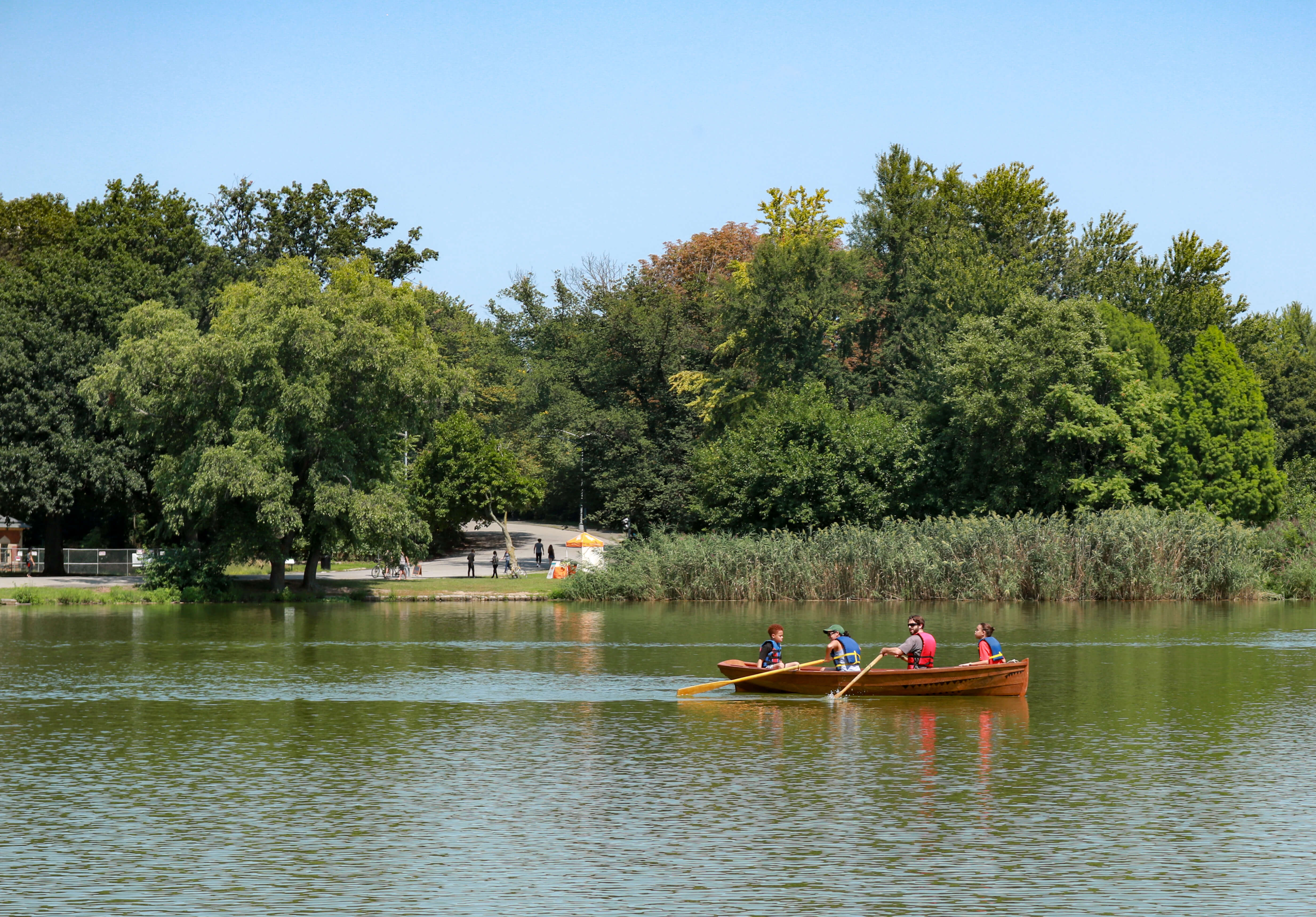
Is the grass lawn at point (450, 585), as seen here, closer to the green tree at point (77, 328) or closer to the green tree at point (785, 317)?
the green tree at point (77, 328)

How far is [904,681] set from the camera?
3086cm

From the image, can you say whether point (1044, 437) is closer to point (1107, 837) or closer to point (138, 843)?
point (1107, 837)

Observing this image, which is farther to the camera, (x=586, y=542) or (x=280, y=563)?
(x=586, y=542)

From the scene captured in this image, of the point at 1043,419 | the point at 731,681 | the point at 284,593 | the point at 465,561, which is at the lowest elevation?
the point at 731,681

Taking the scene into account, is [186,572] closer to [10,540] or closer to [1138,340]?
[10,540]

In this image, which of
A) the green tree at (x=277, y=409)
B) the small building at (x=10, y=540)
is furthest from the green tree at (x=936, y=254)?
the small building at (x=10, y=540)

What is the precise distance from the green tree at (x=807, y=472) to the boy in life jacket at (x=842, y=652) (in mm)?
39394

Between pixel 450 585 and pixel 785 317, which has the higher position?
pixel 785 317

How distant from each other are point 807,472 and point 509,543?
25733 mm

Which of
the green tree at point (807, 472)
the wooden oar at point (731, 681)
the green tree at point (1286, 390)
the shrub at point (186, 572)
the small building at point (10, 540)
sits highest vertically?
the green tree at point (1286, 390)

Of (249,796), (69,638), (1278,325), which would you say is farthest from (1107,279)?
(249,796)

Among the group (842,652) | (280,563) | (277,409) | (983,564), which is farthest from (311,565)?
(842,652)

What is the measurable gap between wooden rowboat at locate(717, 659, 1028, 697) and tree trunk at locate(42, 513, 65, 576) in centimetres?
5325

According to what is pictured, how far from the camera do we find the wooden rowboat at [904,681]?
3044 cm
